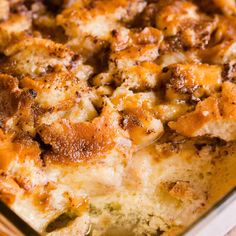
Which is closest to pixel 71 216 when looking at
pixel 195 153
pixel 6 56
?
pixel 195 153

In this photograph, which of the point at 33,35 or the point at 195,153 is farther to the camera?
the point at 33,35

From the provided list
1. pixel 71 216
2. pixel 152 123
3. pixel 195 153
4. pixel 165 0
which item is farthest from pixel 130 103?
pixel 165 0

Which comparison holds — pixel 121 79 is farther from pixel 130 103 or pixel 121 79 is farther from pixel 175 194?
pixel 175 194

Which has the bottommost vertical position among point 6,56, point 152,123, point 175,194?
point 175,194

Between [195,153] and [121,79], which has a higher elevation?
[121,79]

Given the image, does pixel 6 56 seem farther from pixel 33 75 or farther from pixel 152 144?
pixel 152 144

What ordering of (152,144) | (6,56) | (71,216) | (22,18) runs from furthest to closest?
(22,18)
(6,56)
(152,144)
(71,216)

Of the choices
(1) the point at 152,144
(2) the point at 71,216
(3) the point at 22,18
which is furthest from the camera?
(3) the point at 22,18
